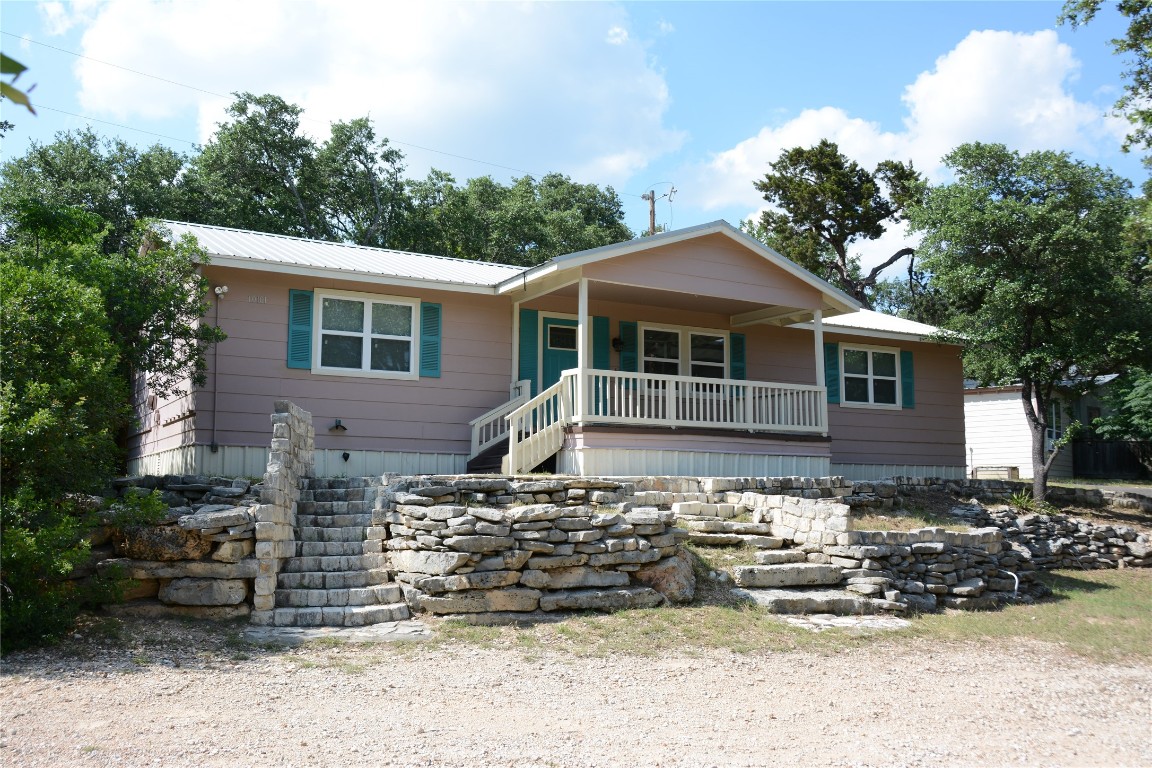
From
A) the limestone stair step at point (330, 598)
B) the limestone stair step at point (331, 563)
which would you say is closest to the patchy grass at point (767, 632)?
the limestone stair step at point (330, 598)

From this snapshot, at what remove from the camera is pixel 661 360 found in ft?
50.4

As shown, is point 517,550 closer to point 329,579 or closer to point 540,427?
point 329,579

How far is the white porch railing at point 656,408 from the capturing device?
12303 mm

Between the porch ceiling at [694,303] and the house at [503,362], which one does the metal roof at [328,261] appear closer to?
the house at [503,362]

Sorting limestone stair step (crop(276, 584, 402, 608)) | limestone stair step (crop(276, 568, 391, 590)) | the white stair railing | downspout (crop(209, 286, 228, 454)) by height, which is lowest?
limestone stair step (crop(276, 584, 402, 608))

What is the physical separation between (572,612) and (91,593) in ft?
12.9

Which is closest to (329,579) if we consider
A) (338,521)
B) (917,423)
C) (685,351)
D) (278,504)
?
(278,504)

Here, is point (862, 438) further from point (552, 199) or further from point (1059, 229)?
point (552, 199)

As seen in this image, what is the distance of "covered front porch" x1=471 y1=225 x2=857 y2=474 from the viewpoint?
12453 mm

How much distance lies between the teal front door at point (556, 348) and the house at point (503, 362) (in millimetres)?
32

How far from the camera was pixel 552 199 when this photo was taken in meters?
31.3

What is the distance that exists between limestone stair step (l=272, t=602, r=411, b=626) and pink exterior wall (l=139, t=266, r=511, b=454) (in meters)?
4.88

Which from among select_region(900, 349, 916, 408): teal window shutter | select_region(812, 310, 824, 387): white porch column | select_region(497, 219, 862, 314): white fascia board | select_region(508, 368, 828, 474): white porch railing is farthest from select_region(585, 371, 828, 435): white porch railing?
select_region(900, 349, 916, 408): teal window shutter

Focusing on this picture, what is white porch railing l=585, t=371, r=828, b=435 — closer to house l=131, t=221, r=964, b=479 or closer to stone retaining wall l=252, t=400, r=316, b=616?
house l=131, t=221, r=964, b=479
